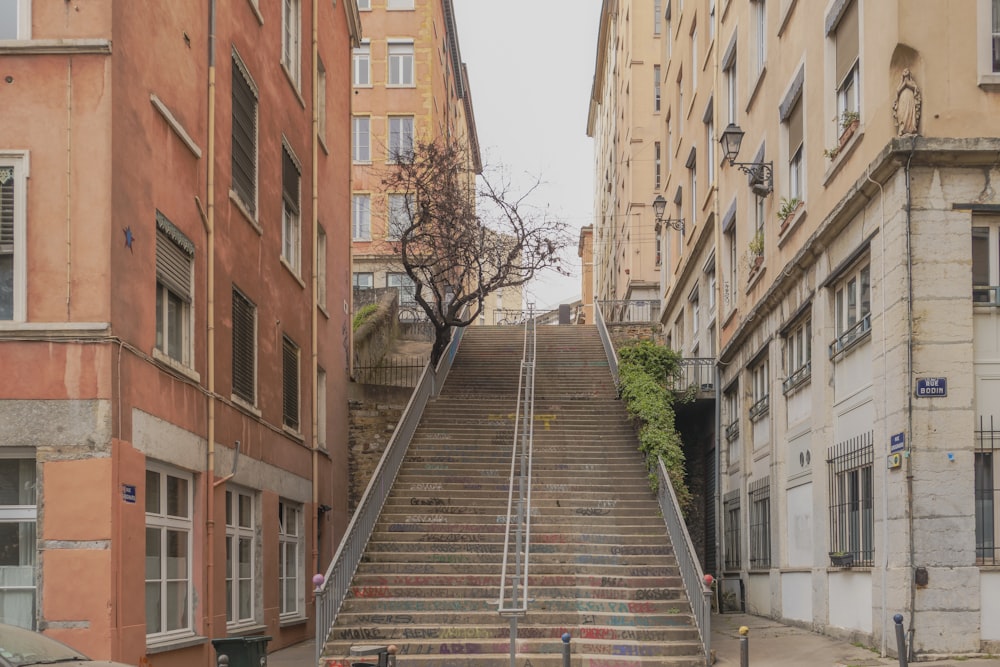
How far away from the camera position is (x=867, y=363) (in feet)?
47.7

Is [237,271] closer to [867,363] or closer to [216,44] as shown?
[216,44]

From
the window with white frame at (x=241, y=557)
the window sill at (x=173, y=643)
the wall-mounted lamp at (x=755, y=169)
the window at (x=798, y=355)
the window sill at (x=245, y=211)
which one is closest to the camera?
the window sill at (x=173, y=643)

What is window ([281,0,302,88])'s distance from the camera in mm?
20547

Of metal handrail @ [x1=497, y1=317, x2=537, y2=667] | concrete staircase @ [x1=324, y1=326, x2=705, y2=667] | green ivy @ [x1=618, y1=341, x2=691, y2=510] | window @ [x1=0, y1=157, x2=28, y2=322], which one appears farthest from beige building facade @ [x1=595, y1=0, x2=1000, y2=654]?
window @ [x1=0, y1=157, x2=28, y2=322]

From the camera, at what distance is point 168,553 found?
43.7 ft

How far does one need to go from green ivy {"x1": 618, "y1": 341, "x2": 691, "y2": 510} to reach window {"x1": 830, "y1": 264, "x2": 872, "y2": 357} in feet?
14.4

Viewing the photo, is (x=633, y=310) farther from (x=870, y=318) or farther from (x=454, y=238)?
(x=870, y=318)

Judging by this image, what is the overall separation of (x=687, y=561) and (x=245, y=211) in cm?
802

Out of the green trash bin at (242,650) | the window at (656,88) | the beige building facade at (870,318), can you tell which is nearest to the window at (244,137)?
the green trash bin at (242,650)

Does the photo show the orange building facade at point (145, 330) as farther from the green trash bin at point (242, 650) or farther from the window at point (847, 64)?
the window at point (847, 64)

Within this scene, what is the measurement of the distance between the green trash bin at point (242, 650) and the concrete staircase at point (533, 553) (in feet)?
6.81

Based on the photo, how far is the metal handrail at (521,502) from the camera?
15164 millimetres

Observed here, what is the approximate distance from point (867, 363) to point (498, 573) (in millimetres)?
6289

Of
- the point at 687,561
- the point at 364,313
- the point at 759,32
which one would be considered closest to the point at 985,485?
the point at 687,561
